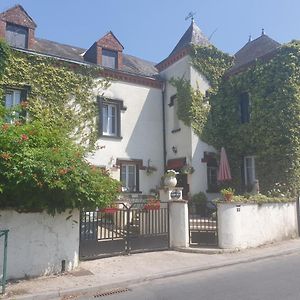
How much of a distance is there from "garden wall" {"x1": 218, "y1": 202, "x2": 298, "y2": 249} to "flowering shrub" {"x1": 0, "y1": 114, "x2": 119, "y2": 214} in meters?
4.49

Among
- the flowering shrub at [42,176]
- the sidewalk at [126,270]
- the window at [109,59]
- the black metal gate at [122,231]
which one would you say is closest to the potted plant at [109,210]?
the black metal gate at [122,231]

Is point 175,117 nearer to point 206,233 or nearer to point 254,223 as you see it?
point 254,223

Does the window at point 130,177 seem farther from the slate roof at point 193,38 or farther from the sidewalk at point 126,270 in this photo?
the sidewalk at point 126,270

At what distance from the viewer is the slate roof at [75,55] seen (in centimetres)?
1889

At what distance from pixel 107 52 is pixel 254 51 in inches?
327

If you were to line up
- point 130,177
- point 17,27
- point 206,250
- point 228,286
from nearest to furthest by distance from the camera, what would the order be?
point 228,286, point 206,250, point 17,27, point 130,177

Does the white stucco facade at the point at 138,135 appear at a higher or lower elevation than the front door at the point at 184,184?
higher

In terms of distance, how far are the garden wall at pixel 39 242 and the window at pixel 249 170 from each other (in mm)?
11966

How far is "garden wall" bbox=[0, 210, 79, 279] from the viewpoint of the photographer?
8180 mm

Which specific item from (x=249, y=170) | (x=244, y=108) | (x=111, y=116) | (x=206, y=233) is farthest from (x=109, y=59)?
(x=206, y=233)

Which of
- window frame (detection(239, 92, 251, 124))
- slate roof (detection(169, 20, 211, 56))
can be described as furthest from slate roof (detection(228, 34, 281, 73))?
slate roof (detection(169, 20, 211, 56))

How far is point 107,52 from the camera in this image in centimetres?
1998

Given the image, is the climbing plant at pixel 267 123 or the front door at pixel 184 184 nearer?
the climbing plant at pixel 267 123

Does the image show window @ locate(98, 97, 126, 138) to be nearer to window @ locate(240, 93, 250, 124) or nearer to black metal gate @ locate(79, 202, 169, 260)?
window @ locate(240, 93, 250, 124)
